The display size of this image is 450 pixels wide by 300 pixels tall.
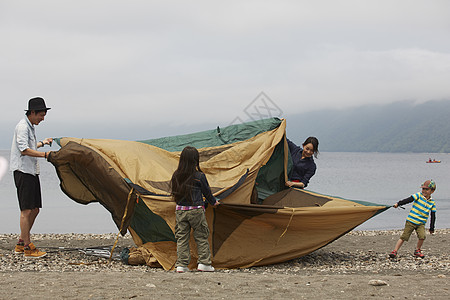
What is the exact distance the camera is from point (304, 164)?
802cm

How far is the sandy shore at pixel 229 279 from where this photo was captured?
16.3 feet

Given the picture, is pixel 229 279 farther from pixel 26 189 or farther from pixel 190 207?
pixel 26 189

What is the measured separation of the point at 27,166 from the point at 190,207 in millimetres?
2449

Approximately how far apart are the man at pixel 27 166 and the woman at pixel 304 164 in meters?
3.68

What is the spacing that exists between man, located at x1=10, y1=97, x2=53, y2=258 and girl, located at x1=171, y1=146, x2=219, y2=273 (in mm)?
2047

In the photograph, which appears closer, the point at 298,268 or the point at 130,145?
the point at 298,268

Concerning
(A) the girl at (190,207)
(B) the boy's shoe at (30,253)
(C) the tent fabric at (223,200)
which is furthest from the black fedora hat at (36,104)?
(A) the girl at (190,207)

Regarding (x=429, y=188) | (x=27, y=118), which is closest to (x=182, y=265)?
(x=27, y=118)

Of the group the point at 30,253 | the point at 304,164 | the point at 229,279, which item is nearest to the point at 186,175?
the point at 229,279

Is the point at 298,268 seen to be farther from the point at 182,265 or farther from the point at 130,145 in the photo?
the point at 130,145

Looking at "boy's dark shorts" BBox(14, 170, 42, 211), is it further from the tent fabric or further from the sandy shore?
the sandy shore

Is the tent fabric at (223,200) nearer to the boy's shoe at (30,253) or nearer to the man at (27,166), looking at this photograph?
the man at (27,166)

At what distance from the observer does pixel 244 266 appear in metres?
6.84

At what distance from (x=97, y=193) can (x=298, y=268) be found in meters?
3.09
